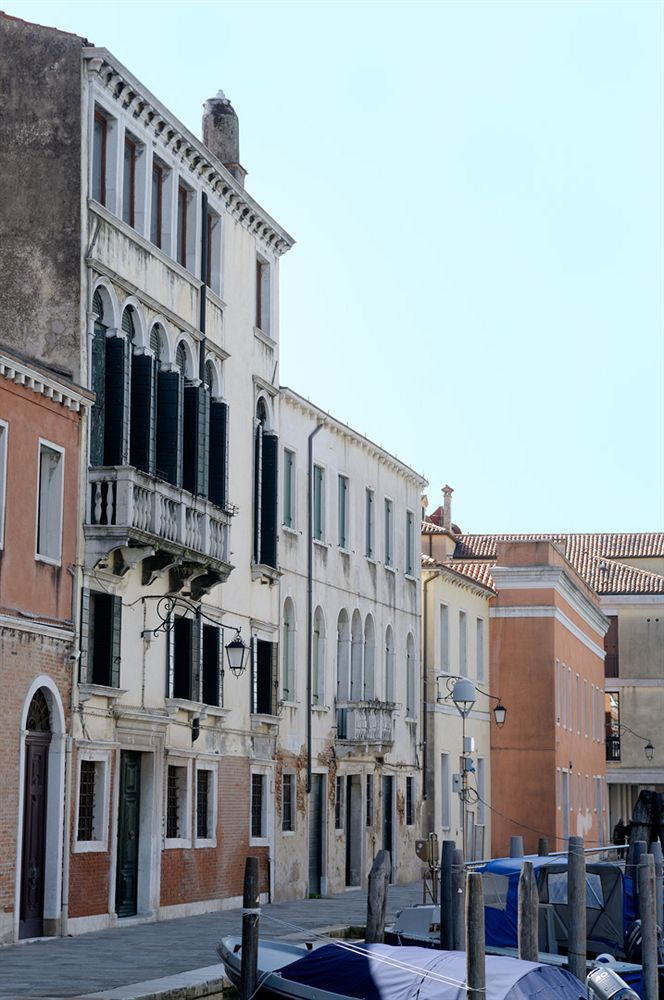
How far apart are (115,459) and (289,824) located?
10822 mm

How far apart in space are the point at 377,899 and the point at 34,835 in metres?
5.26

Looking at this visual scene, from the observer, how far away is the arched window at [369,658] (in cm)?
3847

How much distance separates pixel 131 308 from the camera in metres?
26.1

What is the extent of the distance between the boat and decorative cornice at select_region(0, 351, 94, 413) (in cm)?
786

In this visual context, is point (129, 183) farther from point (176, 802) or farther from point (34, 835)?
point (34, 835)

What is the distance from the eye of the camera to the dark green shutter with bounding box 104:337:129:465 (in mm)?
24703

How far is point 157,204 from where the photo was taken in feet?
90.7

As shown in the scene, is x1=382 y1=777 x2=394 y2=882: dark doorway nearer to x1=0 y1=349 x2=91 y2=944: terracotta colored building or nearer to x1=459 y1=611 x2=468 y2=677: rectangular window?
x1=459 y1=611 x2=468 y2=677: rectangular window

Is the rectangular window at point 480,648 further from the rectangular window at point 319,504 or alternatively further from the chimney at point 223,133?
the chimney at point 223,133

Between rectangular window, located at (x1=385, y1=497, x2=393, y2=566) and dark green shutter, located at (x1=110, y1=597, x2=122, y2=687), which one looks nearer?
dark green shutter, located at (x1=110, y1=597, x2=122, y2=687)

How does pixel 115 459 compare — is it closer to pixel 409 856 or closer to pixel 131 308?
pixel 131 308

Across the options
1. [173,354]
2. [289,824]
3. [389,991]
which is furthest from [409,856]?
[389,991]

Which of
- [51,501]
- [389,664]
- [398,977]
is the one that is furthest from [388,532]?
[398,977]

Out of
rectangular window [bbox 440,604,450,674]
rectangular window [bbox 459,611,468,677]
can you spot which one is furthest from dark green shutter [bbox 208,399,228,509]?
rectangular window [bbox 459,611,468,677]
